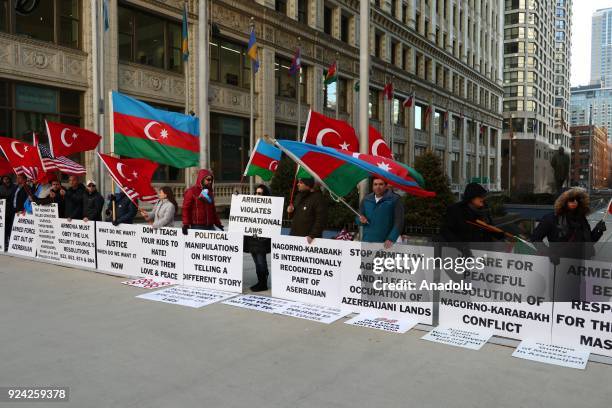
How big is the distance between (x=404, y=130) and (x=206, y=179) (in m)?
37.0

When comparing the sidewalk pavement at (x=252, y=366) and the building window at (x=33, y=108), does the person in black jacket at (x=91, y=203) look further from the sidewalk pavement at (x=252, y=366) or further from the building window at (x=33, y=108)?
the building window at (x=33, y=108)

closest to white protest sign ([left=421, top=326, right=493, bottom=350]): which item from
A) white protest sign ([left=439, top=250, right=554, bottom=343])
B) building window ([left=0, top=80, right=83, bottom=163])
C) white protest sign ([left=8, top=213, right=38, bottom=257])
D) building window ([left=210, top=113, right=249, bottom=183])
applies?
white protest sign ([left=439, top=250, right=554, bottom=343])

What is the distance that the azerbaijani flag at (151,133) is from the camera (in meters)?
9.48

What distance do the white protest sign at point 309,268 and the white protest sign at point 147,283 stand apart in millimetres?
2153

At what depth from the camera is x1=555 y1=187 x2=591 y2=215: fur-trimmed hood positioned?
6.00 meters

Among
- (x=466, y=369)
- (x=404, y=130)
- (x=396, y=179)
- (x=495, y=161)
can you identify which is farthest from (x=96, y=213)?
(x=495, y=161)

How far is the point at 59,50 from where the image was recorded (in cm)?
1831

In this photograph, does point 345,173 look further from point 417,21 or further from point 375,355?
point 417,21

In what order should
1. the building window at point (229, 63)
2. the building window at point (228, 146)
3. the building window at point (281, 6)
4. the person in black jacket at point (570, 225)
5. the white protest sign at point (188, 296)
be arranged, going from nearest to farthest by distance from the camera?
the person in black jacket at point (570, 225), the white protest sign at point (188, 296), the building window at point (229, 63), the building window at point (228, 146), the building window at point (281, 6)

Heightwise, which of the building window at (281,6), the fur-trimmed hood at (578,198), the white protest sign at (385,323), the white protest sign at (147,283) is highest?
the building window at (281,6)

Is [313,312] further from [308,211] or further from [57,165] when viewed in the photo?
[57,165]

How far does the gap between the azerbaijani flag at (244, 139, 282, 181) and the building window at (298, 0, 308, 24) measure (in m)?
21.0

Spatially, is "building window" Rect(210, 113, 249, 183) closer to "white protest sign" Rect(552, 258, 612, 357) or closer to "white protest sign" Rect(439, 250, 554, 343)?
"white protest sign" Rect(439, 250, 554, 343)

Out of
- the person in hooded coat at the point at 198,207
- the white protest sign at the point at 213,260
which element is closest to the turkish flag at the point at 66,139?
the person in hooded coat at the point at 198,207
